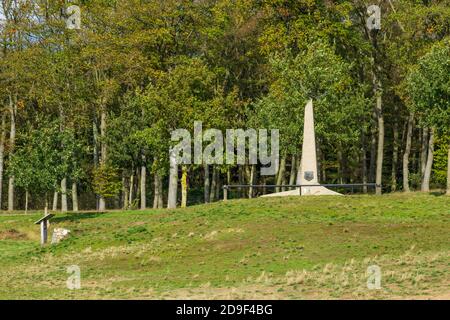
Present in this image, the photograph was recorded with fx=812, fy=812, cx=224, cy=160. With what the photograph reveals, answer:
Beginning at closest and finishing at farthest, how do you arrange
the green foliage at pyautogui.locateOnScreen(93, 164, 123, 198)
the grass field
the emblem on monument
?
1. the grass field
2. the emblem on monument
3. the green foliage at pyautogui.locateOnScreen(93, 164, 123, 198)

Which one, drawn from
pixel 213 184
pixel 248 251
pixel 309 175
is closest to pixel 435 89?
pixel 309 175

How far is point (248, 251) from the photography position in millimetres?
38188

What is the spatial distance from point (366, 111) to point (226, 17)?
45.9 feet

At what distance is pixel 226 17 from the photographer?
6781 centimetres

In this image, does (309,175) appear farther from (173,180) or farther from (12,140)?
(12,140)

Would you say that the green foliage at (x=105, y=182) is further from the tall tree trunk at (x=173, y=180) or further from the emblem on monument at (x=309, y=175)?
the emblem on monument at (x=309, y=175)

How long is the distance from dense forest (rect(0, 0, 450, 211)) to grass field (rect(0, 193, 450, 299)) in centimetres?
934

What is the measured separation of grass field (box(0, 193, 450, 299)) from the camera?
29141 mm

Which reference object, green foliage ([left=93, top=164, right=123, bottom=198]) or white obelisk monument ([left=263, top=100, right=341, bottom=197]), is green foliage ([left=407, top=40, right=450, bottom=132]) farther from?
green foliage ([left=93, top=164, right=123, bottom=198])

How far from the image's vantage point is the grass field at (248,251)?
2914 cm

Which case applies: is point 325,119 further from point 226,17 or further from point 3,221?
point 3,221

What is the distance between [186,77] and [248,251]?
2652 cm

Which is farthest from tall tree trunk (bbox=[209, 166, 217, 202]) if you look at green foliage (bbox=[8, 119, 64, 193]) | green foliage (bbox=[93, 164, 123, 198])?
green foliage (bbox=[8, 119, 64, 193])

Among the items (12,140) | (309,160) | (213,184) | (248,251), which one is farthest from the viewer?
(213,184)
